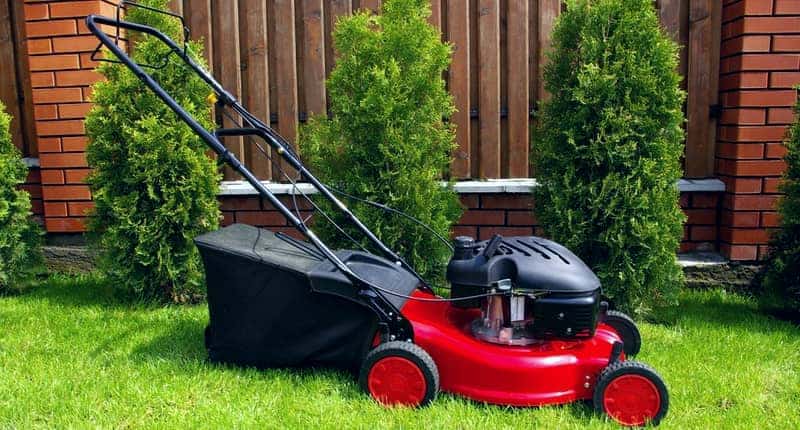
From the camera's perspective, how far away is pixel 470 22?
4863 mm

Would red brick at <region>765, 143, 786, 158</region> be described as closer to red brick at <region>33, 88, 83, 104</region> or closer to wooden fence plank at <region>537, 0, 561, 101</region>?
wooden fence plank at <region>537, 0, 561, 101</region>

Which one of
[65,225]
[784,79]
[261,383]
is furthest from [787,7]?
[65,225]

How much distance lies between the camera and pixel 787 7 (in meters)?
4.34

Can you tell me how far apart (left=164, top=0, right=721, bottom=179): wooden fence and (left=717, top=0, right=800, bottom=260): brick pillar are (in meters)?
0.20

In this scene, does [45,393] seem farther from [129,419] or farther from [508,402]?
[508,402]

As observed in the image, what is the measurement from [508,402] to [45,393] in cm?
210

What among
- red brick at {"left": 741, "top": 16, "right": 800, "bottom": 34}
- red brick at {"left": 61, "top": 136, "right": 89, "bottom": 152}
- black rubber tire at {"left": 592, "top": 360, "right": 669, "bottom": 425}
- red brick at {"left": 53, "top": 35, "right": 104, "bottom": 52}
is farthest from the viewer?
red brick at {"left": 61, "top": 136, "right": 89, "bottom": 152}

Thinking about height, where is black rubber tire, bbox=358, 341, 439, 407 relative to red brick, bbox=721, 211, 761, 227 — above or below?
below

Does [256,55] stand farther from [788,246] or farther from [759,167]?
[788,246]

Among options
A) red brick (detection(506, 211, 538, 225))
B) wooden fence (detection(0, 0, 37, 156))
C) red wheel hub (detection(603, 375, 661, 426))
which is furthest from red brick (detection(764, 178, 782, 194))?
wooden fence (detection(0, 0, 37, 156))

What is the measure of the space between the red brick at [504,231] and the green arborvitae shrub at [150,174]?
1.88 meters

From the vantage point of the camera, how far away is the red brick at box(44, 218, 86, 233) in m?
5.13

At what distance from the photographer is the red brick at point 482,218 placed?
4.90 metres

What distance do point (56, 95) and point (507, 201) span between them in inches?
133
